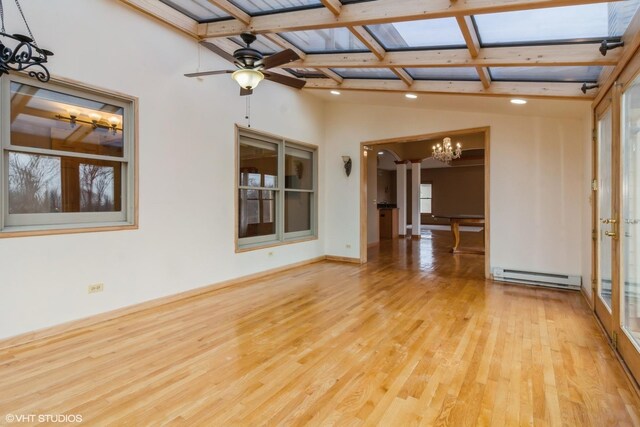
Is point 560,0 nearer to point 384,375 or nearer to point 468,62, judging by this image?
point 468,62

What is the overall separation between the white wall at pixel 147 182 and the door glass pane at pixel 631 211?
411 centimetres

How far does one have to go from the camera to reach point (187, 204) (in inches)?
162

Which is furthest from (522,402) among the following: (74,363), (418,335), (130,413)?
(74,363)

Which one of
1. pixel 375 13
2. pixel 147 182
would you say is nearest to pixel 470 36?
pixel 375 13

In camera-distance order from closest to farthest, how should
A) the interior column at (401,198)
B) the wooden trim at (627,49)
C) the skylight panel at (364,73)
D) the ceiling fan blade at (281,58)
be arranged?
1. the wooden trim at (627,49)
2. the ceiling fan blade at (281,58)
3. the skylight panel at (364,73)
4. the interior column at (401,198)

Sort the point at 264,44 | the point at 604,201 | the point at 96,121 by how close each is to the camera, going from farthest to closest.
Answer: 1. the point at 264,44
2. the point at 96,121
3. the point at 604,201

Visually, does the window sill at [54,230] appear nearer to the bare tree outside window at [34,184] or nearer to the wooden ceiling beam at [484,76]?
the bare tree outside window at [34,184]

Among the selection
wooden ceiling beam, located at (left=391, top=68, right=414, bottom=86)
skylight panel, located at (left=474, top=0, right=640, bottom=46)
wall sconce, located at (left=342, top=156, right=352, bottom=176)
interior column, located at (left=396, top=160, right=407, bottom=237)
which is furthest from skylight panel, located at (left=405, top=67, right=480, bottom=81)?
interior column, located at (left=396, top=160, right=407, bottom=237)

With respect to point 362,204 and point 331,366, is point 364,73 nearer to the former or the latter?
point 362,204

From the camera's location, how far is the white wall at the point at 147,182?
2896 millimetres

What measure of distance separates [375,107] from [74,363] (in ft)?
18.2

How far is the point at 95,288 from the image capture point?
3.26 m

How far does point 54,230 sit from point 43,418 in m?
1.74

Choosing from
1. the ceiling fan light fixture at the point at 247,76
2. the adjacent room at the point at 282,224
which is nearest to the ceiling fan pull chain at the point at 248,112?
the adjacent room at the point at 282,224
